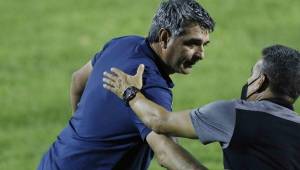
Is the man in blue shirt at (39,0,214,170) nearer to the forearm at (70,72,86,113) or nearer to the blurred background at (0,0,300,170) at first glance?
the forearm at (70,72,86,113)

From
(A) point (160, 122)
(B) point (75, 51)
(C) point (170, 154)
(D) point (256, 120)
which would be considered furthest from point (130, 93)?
(B) point (75, 51)

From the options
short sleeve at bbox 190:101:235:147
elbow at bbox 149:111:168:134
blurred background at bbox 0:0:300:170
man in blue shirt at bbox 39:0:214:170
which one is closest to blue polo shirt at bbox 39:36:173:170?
man in blue shirt at bbox 39:0:214:170

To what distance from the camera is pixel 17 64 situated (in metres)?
16.4

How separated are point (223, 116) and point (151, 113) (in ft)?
1.72

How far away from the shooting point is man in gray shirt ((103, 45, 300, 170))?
643cm

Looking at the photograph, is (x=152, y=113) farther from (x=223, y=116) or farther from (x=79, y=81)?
(x=79, y=81)

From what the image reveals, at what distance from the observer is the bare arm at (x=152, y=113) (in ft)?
22.0

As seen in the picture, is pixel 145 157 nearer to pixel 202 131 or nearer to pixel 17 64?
pixel 202 131

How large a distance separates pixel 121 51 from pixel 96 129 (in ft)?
1.72

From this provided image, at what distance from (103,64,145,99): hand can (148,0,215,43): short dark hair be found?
361mm

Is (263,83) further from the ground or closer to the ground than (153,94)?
closer to the ground

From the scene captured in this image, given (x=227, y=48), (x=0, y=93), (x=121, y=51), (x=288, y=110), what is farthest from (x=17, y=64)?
(x=288, y=110)

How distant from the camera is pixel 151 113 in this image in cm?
685

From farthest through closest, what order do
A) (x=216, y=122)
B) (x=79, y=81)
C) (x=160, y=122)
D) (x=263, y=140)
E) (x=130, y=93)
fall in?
(x=79, y=81) → (x=130, y=93) → (x=160, y=122) → (x=216, y=122) → (x=263, y=140)
